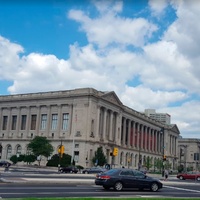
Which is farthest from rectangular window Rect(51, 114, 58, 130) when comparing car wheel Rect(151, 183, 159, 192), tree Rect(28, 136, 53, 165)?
car wheel Rect(151, 183, 159, 192)

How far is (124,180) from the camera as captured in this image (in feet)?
84.6

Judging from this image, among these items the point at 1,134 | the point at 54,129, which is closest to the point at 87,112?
the point at 54,129

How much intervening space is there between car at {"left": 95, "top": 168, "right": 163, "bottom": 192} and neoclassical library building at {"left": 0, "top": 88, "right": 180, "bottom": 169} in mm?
57938

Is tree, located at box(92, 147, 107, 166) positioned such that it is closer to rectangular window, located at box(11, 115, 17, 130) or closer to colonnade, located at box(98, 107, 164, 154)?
colonnade, located at box(98, 107, 164, 154)

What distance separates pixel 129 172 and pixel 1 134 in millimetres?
88997

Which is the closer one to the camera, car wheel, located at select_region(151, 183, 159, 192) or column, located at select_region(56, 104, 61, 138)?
car wheel, located at select_region(151, 183, 159, 192)

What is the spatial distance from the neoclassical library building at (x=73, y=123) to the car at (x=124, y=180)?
57.9m

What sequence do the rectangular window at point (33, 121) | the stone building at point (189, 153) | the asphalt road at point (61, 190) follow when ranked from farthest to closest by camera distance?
the stone building at point (189, 153), the rectangular window at point (33, 121), the asphalt road at point (61, 190)

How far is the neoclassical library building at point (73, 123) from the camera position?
3642 inches

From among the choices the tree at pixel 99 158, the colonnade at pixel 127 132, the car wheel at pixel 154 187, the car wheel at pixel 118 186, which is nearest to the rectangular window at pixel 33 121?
the colonnade at pixel 127 132

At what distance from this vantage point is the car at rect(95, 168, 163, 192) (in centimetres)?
2530

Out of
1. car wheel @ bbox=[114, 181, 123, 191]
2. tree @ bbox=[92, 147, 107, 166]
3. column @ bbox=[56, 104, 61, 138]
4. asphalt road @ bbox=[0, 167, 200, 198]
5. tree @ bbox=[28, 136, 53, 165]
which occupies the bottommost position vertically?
asphalt road @ bbox=[0, 167, 200, 198]

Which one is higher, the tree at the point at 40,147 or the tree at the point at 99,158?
the tree at the point at 40,147

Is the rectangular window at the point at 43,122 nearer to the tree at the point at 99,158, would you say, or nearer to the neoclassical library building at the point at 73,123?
the neoclassical library building at the point at 73,123
